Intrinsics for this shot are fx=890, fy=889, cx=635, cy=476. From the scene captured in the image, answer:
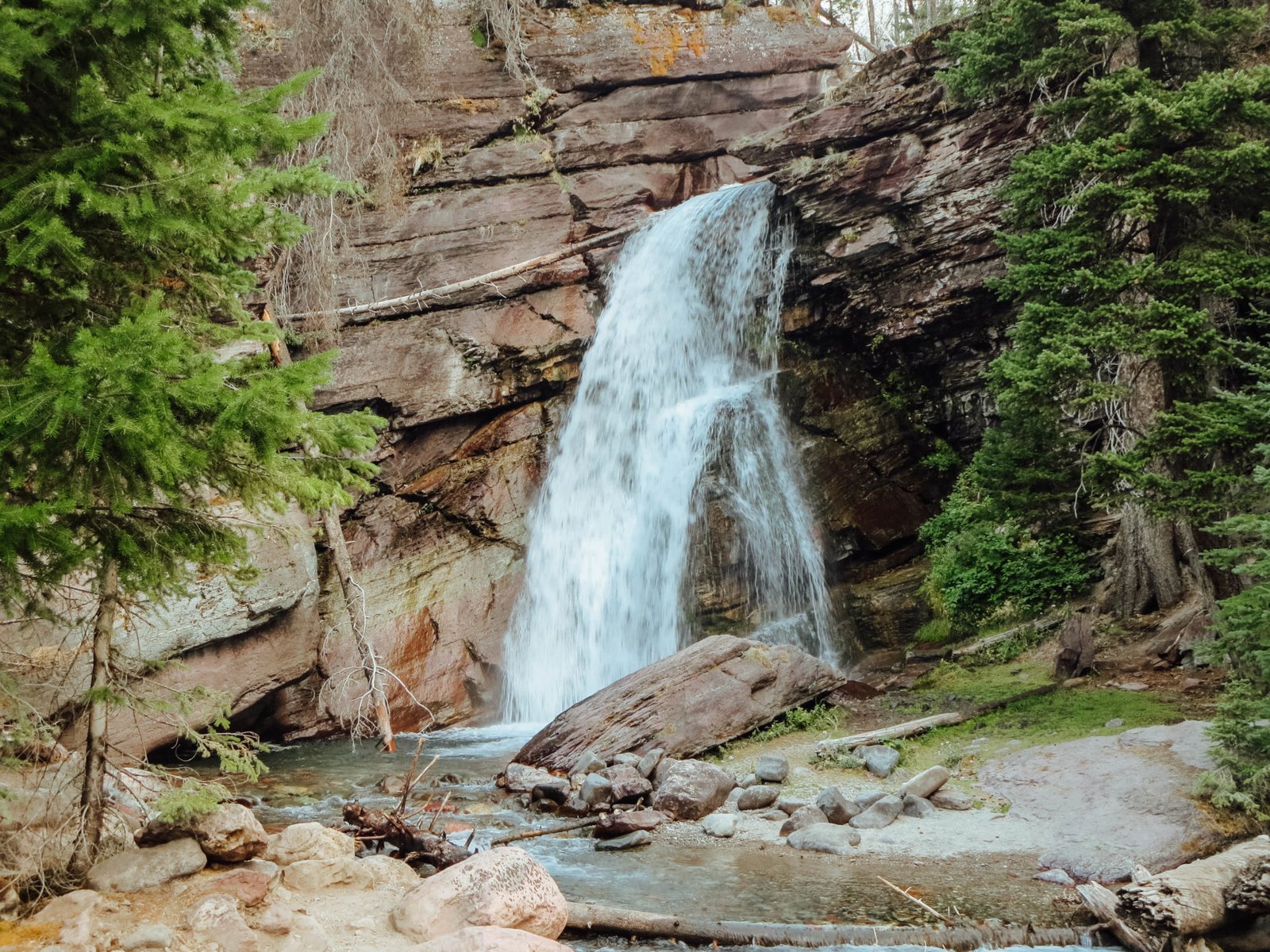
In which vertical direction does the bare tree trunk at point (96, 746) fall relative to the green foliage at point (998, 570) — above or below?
above

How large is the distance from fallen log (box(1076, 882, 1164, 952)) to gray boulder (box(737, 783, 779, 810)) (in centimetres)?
310

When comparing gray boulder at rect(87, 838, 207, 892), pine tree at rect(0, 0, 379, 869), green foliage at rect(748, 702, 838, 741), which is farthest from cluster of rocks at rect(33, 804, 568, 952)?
green foliage at rect(748, 702, 838, 741)

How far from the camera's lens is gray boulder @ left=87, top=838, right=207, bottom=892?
495 centimetres

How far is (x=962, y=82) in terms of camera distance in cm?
1325

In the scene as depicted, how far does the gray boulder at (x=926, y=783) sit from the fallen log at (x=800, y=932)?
2645 mm

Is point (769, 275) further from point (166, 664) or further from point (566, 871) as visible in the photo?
point (166, 664)

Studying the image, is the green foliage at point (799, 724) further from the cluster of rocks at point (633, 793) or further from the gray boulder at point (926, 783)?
the gray boulder at point (926, 783)

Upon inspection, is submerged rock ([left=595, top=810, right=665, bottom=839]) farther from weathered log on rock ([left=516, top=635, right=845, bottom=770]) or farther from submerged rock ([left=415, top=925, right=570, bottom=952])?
submerged rock ([left=415, top=925, right=570, bottom=952])

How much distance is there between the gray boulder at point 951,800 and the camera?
7.80 m

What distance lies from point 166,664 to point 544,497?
1236 cm

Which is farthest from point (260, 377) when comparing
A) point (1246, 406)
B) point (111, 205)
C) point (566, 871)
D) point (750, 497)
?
point (750, 497)

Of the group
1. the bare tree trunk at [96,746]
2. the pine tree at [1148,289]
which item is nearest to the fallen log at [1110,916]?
the pine tree at [1148,289]

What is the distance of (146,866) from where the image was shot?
16.7ft

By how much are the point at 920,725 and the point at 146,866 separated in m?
7.70
